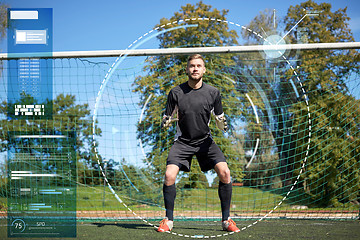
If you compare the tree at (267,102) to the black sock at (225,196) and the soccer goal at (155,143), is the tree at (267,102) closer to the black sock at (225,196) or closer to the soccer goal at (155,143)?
the soccer goal at (155,143)

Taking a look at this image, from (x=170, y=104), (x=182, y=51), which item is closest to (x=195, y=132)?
(x=170, y=104)

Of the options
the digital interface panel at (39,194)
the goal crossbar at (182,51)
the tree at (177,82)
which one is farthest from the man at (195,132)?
the tree at (177,82)

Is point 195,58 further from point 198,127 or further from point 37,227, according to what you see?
point 37,227

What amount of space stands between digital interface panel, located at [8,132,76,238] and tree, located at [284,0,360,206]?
6.73m

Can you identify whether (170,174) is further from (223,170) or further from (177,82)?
(177,82)

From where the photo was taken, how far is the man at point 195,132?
456 cm

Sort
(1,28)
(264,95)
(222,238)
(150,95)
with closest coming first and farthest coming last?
(222,238)
(150,95)
(1,28)
(264,95)

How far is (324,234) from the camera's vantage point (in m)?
4.63

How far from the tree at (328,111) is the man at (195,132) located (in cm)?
658

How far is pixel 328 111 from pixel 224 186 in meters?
7.98

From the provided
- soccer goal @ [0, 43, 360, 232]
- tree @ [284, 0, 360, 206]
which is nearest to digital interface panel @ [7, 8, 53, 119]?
soccer goal @ [0, 43, 360, 232]

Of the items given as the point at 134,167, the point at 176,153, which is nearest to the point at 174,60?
the point at 134,167

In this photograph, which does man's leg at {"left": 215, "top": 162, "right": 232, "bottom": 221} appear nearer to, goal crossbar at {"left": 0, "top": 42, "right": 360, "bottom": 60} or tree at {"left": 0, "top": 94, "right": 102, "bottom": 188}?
goal crossbar at {"left": 0, "top": 42, "right": 360, "bottom": 60}

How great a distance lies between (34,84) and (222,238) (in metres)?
4.31
